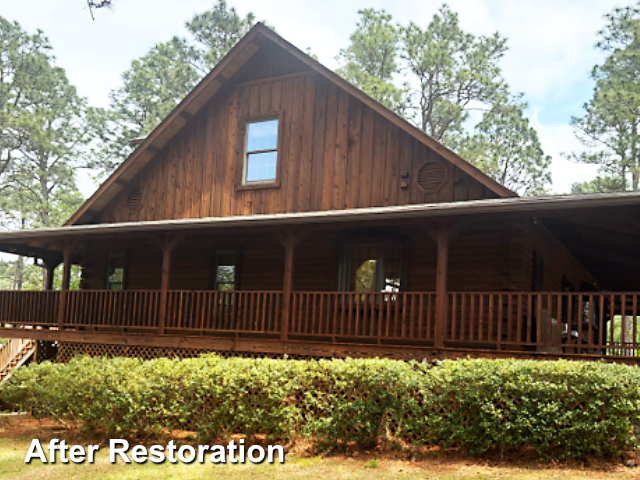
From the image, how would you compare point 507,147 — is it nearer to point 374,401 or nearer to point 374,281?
point 374,281

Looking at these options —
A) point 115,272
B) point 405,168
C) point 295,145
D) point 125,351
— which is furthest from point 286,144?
point 115,272

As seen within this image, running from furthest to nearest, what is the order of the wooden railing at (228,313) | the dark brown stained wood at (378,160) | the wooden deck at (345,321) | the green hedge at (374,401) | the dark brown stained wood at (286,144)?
1. the dark brown stained wood at (286,144)
2. the dark brown stained wood at (378,160)
3. the wooden railing at (228,313)
4. the wooden deck at (345,321)
5. the green hedge at (374,401)

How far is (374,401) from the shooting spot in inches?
370

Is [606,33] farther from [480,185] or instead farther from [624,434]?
[624,434]

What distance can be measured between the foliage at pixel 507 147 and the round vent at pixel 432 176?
22949mm

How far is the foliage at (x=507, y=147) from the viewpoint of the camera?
37.2 metres

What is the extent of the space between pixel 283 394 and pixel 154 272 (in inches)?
379

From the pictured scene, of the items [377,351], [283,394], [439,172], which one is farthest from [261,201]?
[283,394]

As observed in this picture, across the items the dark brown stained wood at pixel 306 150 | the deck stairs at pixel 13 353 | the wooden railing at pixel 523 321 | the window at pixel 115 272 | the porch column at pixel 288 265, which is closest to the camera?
the wooden railing at pixel 523 321

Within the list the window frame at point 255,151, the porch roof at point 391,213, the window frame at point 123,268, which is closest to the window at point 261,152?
the window frame at point 255,151

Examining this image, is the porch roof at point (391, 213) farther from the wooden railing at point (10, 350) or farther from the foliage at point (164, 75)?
the foliage at point (164, 75)

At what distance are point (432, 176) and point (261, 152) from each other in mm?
4615

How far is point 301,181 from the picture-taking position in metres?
16.1

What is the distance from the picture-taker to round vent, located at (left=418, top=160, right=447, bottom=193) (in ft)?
47.5
